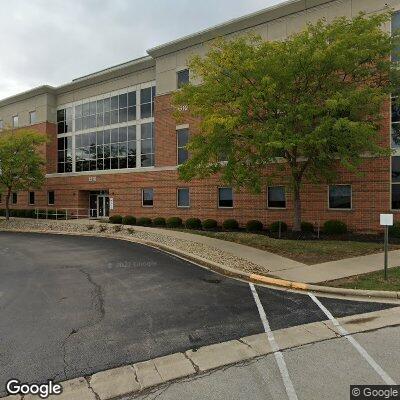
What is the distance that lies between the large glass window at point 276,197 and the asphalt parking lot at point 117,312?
11.6m

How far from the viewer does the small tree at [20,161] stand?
91.4 feet

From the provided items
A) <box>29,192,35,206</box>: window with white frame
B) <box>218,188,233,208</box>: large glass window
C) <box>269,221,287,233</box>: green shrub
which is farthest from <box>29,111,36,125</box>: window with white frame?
<box>269,221,287,233</box>: green shrub

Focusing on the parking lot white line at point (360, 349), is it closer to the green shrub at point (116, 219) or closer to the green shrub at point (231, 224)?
the green shrub at point (231, 224)

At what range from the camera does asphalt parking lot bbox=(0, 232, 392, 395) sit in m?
5.15

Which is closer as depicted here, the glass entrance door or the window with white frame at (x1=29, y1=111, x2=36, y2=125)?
the glass entrance door

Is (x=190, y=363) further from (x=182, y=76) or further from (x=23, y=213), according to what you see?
(x=23, y=213)

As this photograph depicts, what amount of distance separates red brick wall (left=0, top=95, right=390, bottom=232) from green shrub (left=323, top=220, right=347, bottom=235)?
0.71 meters

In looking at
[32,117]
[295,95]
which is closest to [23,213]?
[32,117]

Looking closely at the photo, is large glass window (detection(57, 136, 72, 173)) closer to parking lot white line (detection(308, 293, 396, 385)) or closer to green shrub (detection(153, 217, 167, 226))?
green shrub (detection(153, 217, 167, 226))

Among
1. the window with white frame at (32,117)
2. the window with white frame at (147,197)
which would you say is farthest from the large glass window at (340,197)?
the window with white frame at (32,117)

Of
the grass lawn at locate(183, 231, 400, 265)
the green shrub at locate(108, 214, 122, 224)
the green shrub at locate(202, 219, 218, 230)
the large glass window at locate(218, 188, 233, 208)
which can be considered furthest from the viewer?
the green shrub at locate(108, 214, 122, 224)

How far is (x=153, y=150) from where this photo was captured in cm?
2916

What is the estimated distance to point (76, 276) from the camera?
10.2m

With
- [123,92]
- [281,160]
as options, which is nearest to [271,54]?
[281,160]
